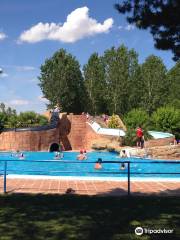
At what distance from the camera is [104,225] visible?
720 cm

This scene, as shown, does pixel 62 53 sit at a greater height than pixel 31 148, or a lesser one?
greater

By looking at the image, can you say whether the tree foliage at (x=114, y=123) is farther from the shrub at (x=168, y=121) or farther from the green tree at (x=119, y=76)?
the green tree at (x=119, y=76)

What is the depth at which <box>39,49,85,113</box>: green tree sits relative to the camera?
5934 cm

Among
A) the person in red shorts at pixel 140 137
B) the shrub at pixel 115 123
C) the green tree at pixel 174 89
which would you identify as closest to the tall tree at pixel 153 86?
the green tree at pixel 174 89

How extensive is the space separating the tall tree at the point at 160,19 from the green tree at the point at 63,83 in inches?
1956

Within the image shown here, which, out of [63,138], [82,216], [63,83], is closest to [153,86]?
[63,83]

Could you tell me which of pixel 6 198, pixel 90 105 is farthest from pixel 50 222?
pixel 90 105

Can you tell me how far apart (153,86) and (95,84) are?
8936 millimetres

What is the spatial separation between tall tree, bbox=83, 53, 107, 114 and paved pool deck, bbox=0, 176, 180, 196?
4618 cm

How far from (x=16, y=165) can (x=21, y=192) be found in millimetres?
13862

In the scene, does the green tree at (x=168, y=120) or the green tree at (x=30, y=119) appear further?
the green tree at (x=30, y=119)

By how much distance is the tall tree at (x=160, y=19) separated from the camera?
8.83 metres

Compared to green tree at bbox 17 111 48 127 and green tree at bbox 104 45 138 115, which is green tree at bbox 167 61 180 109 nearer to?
green tree at bbox 104 45 138 115

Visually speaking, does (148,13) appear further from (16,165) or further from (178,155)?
(178,155)
